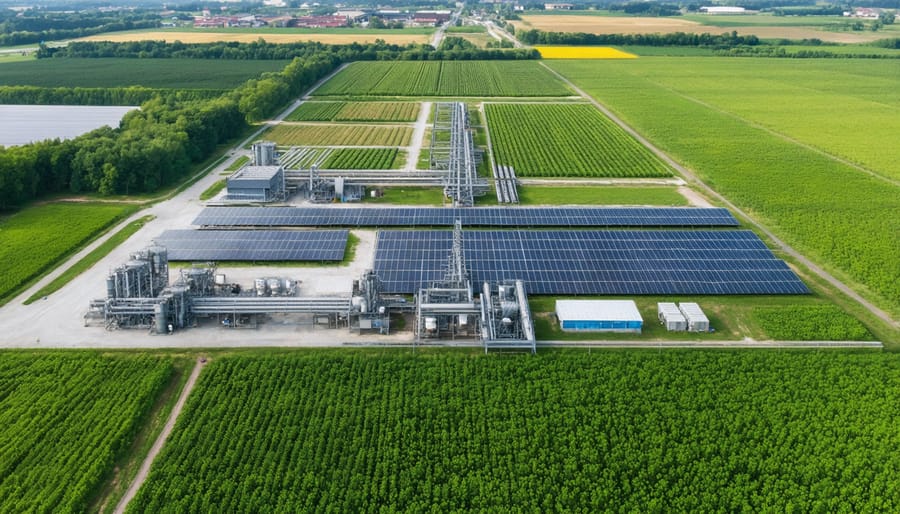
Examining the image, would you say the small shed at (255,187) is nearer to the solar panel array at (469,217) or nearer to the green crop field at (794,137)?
the solar panel array at (469,217)

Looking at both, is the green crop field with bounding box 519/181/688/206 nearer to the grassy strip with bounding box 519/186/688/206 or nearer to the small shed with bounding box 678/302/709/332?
the grassy strip with bounding box 519/186/688/206

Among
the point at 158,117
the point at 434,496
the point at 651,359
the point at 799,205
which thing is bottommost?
the point at 434,496

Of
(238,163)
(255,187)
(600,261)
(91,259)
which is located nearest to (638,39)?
(238,163)

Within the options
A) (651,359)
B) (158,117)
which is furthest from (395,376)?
(158,117)

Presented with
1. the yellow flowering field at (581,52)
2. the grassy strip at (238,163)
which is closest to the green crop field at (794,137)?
Answer: the yellow flowering field at (581,52)

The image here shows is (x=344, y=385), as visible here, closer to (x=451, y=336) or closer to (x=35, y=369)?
(x=451, y=336)

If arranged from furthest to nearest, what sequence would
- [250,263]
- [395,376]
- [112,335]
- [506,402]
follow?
[250,263], [112,335], [395,376], [506,402]
